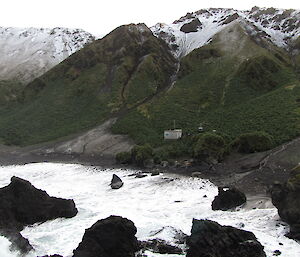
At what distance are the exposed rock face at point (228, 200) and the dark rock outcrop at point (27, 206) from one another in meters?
11.2

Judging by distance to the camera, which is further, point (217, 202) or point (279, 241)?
point (217, 202)

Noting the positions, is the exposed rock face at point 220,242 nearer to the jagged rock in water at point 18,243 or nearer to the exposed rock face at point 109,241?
the exposed rock face at point 109,241

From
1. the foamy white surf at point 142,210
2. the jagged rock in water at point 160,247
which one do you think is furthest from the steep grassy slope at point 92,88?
the jagged rock in water at point 160,247

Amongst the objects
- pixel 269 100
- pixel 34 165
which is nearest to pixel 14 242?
pixel 34 165

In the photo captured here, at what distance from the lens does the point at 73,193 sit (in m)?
39.3

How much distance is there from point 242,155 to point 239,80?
36.2m

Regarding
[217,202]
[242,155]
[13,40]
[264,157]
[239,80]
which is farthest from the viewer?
[13,40]

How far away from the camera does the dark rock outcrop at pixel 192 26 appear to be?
136 meters

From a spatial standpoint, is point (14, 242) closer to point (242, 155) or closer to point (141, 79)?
point (242, 155)

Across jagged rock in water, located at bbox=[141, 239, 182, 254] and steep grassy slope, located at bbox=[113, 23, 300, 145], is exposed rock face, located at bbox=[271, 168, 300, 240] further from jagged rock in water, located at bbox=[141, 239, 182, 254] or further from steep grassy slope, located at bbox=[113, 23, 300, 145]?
steep grassy slope, located at bbox=[113, 23, 300, 145]

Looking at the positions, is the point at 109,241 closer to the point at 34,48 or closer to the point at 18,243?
the point at 18,243

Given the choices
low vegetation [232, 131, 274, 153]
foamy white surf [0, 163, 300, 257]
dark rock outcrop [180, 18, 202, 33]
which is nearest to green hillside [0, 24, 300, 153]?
low vegetation [232, 131, 274, 153]

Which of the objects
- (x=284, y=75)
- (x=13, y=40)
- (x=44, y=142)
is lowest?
(x=44, y=142)

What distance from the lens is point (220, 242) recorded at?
20562 mm
